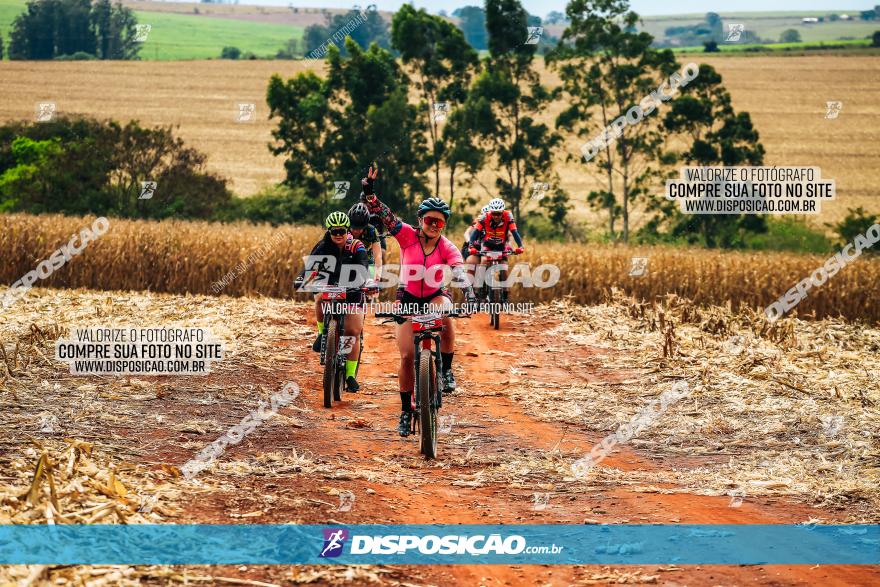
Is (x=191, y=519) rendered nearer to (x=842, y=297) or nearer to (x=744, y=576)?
(x=744, y=576)

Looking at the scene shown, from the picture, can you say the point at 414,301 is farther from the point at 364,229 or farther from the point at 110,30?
the point at 110,30

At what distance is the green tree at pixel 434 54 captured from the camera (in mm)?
47594

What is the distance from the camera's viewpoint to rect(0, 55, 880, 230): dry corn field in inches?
2539

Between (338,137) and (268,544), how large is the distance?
3975 cm

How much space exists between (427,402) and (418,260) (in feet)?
4.90

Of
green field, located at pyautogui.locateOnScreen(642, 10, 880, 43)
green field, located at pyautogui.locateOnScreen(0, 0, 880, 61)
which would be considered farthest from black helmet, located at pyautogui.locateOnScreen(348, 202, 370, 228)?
green field, located at pyautogui.locateOnScreen(642, 10, 880, 43)

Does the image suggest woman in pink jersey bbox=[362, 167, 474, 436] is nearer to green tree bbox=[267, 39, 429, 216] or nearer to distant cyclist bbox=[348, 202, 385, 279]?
distant cyclist bbox=[348, 202, 385, 279]

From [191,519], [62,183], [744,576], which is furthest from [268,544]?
[62,183]

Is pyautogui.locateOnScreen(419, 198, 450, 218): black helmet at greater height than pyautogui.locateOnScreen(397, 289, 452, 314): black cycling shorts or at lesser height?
greater

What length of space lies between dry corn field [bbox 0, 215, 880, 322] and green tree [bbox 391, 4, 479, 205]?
900 inches

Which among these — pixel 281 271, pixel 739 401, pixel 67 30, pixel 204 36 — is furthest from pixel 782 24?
pixel 739 401

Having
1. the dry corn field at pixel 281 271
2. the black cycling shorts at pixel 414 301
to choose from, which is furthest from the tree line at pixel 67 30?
the black cycling shorts at pixel 414 301

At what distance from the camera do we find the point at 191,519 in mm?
7352

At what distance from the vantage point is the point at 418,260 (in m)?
10.3
